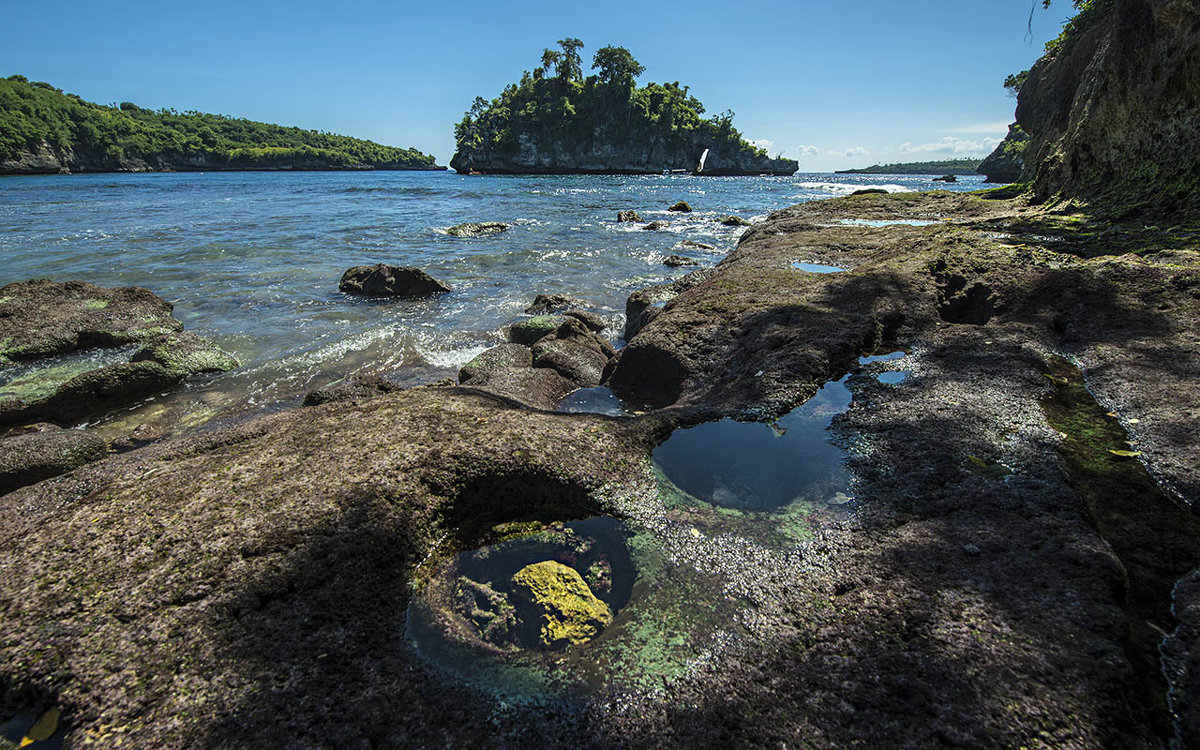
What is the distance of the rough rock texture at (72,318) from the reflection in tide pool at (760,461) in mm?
10266

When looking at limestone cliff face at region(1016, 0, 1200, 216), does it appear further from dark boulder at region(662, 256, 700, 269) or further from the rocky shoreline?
dark boulder at region(662, 256, 700, 269)

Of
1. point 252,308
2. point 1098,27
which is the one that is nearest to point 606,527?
point 252,308

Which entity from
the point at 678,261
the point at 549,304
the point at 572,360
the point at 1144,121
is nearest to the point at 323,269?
the point at 549,304

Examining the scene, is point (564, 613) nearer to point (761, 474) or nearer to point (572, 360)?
point (761, 474)

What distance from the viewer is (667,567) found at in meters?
2.74

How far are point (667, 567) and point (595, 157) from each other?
418ft

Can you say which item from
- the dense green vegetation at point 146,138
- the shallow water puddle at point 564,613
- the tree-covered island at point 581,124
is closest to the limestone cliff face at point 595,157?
the tree-covered island at point 581,124

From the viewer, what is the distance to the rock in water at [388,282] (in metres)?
12.5

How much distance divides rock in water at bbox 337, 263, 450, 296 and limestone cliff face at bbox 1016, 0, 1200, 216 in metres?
14.4

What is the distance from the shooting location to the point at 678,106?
116688 millimetres

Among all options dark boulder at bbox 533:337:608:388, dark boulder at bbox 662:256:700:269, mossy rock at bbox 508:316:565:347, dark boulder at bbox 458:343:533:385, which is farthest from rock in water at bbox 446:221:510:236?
dark boulder at bbox 533:337:608:388

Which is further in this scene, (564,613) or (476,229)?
(476,229)

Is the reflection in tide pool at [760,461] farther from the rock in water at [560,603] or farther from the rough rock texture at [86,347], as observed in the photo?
the rough rock texture at [86,347]

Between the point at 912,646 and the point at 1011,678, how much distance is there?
0.32 meters
